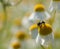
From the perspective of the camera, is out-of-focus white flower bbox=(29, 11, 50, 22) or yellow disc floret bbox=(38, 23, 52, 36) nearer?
yellow disc floret bbox=(38, 23, 52, 36)

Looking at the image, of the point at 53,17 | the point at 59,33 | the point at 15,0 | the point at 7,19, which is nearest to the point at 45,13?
the point at 53,17

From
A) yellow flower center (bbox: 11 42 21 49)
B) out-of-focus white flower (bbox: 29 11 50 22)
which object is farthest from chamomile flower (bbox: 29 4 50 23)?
yellow flower center (bbox: 11 42 21 49)

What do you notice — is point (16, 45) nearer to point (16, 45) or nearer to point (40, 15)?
point (16, 45)

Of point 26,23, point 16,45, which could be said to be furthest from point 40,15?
point 26,23

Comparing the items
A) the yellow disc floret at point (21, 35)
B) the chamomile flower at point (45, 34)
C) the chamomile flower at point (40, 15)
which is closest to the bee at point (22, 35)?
the yellow disc floret at point (21, 35)

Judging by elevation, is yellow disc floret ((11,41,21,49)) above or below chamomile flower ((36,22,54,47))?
below

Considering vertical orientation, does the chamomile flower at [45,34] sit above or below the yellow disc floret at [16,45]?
above

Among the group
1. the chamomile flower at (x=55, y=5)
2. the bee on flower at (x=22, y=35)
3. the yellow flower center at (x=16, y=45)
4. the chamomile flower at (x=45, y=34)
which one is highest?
the chamomile flower at (x=55, y=5)

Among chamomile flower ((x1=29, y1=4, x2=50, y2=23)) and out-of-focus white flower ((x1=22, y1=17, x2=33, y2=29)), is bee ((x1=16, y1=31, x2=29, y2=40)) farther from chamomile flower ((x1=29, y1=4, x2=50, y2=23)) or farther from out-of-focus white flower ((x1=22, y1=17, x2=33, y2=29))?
chamomile flower ((x1=29, y1=4, x2=50, y2=23))

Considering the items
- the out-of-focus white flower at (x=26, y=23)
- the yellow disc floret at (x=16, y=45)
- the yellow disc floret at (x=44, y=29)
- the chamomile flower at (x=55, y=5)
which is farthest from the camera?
the out-of-focus white flower at (x=26, y=23)

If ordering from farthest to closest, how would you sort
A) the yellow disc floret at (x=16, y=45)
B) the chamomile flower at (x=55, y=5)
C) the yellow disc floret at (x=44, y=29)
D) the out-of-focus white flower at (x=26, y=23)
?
1. the out-of-focus white flower at (x=26, y=23)
2. the yellow disc floret at (x=16, y=45)
3. the chamomile flower at (x=55, y=5)
4. the yellow disc floret at (x=44, y=29)

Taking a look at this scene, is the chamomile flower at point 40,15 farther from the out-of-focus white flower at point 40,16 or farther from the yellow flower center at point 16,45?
the yellow flower center at point 16,45

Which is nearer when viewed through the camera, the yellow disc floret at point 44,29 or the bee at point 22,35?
the yellow disc floret at point 44,29
